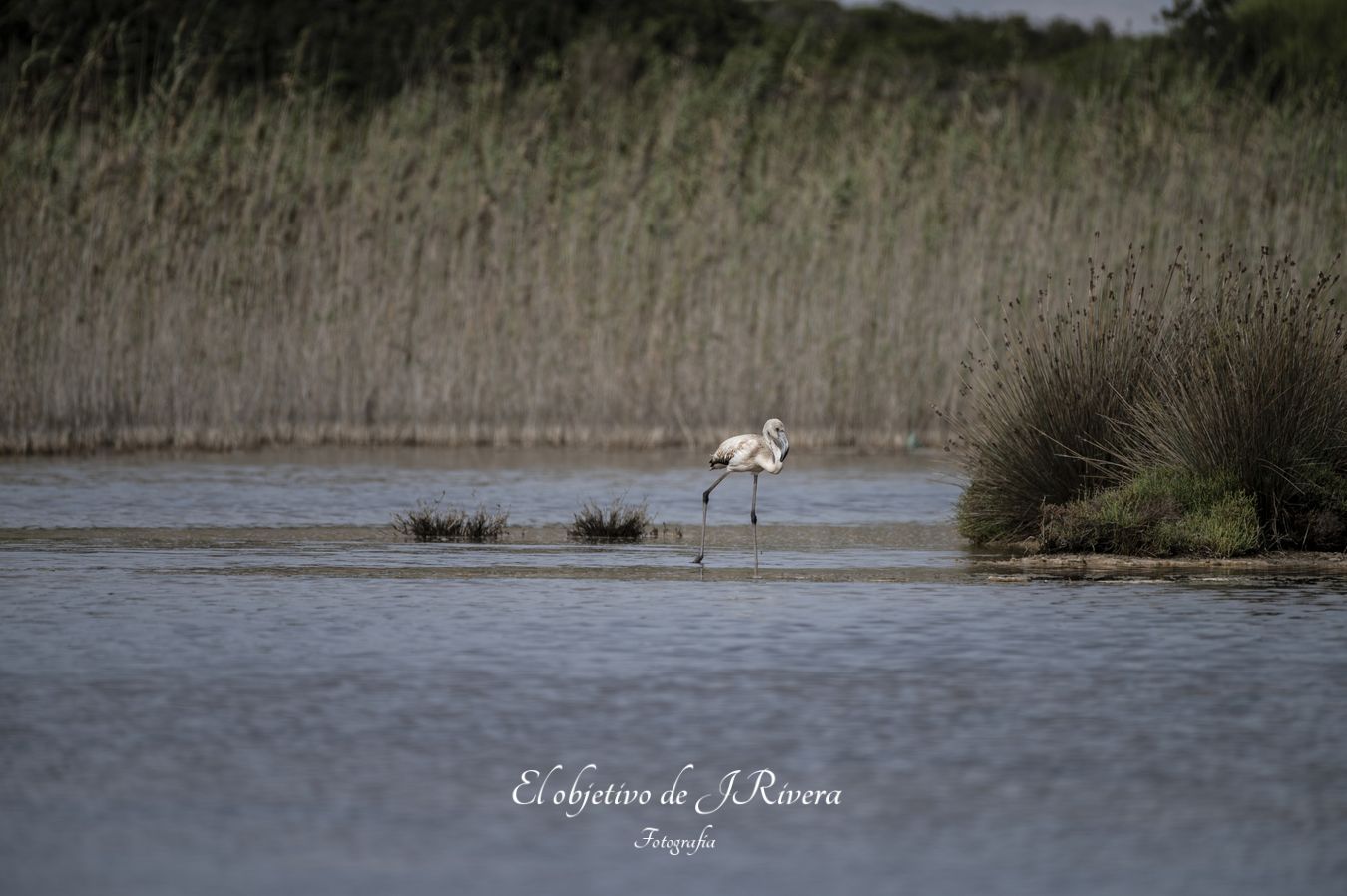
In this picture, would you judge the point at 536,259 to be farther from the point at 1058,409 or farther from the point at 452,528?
the point at 1058,409

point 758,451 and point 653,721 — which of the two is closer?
point 653,721

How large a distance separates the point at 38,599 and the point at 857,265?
37.5ft

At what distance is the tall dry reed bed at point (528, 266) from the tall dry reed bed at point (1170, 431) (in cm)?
680

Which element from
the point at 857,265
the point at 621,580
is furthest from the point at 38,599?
the point at 857,265

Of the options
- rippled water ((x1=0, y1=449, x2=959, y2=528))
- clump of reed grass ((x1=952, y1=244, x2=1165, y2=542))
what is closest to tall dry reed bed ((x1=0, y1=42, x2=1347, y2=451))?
rippled water ((x1=0, y1=449, x2=959, y2=528))

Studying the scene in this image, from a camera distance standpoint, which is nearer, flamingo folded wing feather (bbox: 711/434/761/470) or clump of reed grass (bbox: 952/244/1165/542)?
flamingo folded wing feather (bbox: 711/434/761/470)

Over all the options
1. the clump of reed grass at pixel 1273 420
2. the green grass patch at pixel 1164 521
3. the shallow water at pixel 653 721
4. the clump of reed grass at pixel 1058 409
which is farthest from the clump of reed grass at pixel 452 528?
the clump of reed grass at pixel 1273 420

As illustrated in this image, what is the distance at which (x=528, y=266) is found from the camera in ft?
63.7

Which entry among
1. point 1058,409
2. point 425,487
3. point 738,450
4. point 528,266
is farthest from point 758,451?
point 528,266

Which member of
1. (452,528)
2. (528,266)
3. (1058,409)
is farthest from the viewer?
(528,266)

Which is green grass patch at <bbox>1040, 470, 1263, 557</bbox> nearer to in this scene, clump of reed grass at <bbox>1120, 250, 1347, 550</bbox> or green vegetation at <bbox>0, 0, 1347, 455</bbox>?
clump of reed grass at <bbox>1120, 250, 1347, 550</bbox>

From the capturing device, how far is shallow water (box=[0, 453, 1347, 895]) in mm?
4969

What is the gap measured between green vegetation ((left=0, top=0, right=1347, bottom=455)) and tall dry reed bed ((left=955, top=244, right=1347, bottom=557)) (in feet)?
22.5

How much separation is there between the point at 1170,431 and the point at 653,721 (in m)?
5.59
